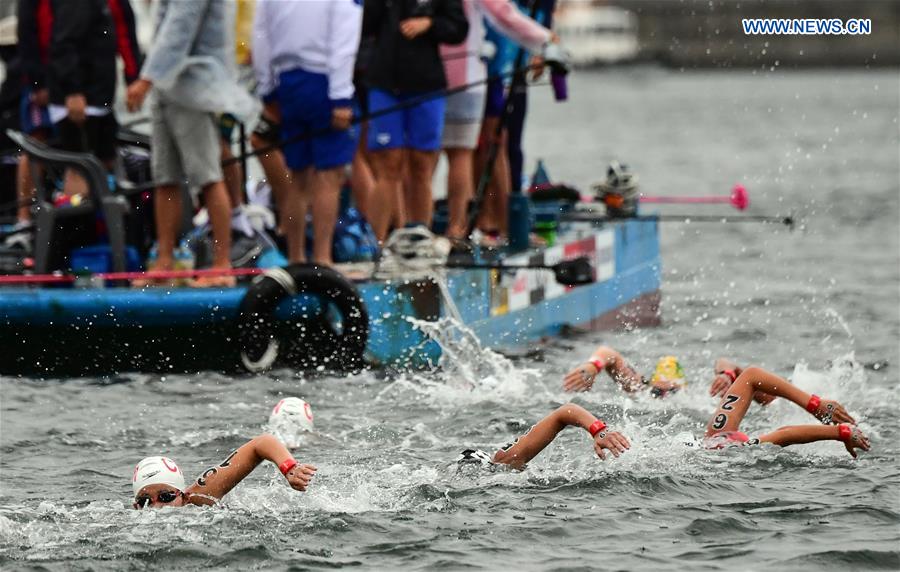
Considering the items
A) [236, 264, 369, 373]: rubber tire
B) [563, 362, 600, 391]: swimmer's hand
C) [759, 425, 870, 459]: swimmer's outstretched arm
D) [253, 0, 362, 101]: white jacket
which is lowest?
[759, 425, 870, 459]: swimmer's outstretched arm

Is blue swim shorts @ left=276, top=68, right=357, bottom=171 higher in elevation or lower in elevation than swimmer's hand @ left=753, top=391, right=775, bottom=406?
higher

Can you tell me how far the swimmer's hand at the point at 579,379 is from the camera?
1066 cm

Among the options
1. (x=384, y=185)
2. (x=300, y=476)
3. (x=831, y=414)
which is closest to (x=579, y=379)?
(x=831, y=414)

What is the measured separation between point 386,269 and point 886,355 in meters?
3.94

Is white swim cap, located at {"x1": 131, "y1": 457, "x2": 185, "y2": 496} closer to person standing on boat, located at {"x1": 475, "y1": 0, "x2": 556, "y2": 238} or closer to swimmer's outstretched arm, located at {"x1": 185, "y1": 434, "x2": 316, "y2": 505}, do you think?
swimmer's outstretched arm, located at {"x1": 185, "y1": 434, "x2": 316, "y2": 505}

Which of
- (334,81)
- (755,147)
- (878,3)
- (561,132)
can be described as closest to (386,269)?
(334,81)

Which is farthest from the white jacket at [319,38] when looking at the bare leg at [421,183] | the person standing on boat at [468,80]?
the person standing on boat at [468,80]

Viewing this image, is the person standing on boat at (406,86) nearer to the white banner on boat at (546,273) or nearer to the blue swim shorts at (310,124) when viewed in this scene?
the blue swim shorts at (310,124)

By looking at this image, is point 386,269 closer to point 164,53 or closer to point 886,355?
point 164,53

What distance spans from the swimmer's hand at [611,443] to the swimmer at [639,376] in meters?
1.52

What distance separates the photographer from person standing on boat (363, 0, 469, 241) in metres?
12.7

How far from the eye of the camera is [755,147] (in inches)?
2205

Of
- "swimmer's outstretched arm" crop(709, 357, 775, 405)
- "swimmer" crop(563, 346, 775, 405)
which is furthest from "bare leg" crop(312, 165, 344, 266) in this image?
"swimmer's outstretched arm" crop(709, 357, 775, 405)

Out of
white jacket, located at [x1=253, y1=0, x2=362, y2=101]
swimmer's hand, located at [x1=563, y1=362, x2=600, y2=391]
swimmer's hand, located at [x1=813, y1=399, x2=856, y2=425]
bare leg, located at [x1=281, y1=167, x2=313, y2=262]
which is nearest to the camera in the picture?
swimmer's hand, located at [x1=813, y1=399, x2=856, y2=425]
